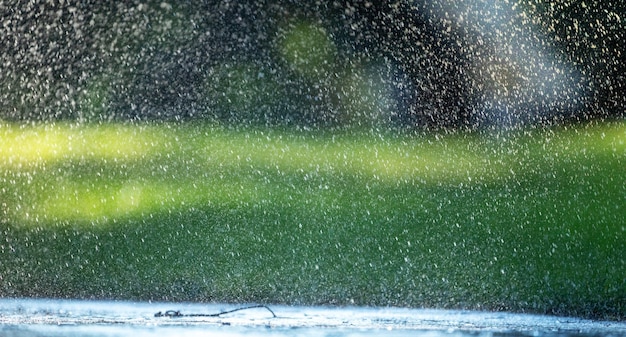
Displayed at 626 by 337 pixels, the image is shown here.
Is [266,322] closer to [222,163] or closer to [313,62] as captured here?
[222,163]

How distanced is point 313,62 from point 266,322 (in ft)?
1.30

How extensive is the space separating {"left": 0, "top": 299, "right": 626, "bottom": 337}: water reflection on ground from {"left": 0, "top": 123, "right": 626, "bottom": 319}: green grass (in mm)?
29

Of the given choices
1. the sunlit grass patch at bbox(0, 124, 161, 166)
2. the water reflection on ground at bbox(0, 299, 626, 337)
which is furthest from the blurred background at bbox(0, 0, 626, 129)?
the water reflection on ground at bbox(0, 299, 626, 337)

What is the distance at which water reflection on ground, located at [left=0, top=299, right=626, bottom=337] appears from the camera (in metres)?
1.05

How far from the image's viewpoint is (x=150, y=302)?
1.16 metres

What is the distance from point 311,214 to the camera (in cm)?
121

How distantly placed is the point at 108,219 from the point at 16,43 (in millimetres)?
301

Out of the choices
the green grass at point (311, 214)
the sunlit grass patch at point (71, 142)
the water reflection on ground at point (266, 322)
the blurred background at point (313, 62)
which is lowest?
the water reflection on ground at point (266, 322)

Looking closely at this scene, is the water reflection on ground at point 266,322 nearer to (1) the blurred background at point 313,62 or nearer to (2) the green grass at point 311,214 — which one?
(2) the green grass at point 311,214

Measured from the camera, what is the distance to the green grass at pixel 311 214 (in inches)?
46.5

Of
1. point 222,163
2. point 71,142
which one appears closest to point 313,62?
point 222,163

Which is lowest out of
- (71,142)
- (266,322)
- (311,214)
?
(266,322)

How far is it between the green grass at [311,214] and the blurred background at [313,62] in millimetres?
33

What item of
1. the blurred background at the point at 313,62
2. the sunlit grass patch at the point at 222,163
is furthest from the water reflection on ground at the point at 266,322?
the blurred background at the point at 313,62
